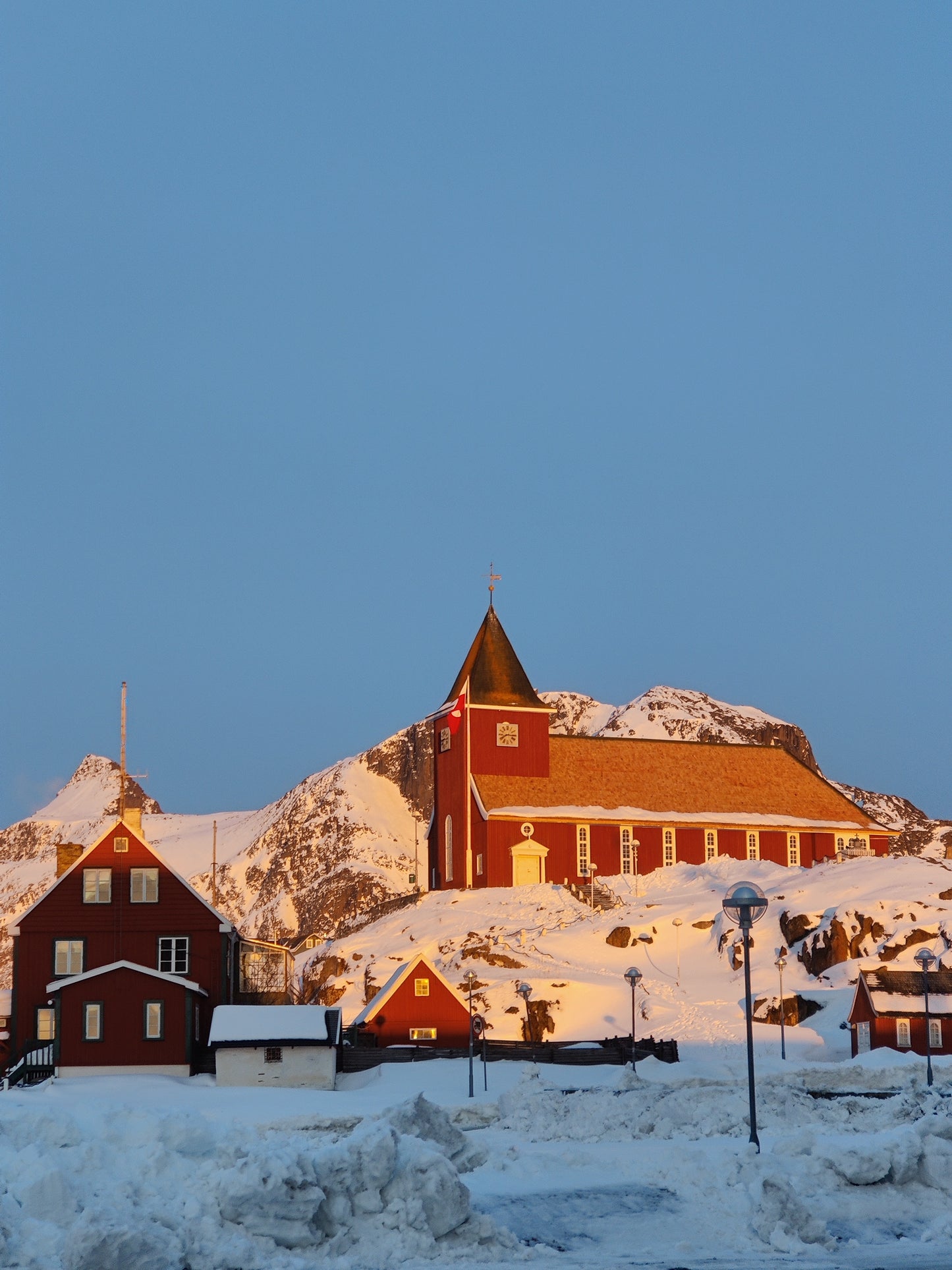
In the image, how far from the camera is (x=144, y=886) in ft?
161

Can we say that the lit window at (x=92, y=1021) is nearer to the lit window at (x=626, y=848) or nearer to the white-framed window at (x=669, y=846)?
the lit window at (x=626, y=848)

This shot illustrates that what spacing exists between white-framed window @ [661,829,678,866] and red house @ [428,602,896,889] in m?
0.05

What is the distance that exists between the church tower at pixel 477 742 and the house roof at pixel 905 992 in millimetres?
30333

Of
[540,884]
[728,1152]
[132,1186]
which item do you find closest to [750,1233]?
[728,1152]

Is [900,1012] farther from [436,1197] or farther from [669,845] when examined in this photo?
[436,1197]

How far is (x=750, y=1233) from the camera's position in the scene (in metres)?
18.9

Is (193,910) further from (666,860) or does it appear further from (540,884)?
(666,860)

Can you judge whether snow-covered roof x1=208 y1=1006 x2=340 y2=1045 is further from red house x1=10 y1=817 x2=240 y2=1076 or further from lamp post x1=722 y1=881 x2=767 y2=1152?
lamp post x1=722 y1=881 x2=767 y2=1152

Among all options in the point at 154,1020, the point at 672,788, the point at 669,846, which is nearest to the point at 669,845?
the point at 669,846

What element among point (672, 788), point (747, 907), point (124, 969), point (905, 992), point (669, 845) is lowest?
point (905, 992)

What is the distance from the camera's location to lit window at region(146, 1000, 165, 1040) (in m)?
44.8

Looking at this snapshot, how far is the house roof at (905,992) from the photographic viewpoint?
48.9m

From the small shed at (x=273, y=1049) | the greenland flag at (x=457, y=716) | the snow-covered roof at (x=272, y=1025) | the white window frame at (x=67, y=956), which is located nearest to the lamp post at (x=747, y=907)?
the small shed at (x=273, y=1049)

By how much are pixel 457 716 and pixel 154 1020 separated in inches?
1493
